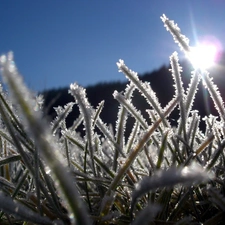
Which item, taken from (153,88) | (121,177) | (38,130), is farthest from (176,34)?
(153,88)

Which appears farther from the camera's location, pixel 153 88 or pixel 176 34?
pixel 153 88

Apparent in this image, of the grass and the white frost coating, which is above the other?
the white frost coating

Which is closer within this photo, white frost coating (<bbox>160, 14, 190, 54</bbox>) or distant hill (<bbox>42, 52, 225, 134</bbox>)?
white frost coating (<bbox>160, 14, 190, 54</bbox>)

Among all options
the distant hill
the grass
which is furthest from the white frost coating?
the distant hill

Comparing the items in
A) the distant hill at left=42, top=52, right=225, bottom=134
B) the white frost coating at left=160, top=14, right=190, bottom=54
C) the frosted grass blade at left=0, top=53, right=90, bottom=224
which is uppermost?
the distant hill at left=42, top=52, right=225, bottom=134

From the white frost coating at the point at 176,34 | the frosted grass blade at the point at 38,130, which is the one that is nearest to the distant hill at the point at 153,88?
the white frost coating at the point at 176,34

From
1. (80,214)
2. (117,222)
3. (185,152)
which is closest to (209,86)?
(185,152)

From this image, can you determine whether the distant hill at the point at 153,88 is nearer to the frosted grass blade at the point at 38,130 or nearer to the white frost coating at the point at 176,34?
the white frost coating at the point at 176,34

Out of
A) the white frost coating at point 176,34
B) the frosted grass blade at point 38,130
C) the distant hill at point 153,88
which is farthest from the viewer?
the distant hill at point 153,88

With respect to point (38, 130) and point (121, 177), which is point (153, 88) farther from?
point (38, 130)

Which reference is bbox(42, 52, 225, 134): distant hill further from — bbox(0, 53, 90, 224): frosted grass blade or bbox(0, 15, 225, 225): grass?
bbox(0, 53, 90, 224): frosted grass blade

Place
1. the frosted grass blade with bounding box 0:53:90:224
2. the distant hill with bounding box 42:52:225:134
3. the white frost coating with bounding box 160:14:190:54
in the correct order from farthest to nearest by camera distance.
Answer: the distant hill with bounding box 42:52:225:134 → the white frost coating with bounding box 160:14:190:54 → the frosted grass blade with bounding box 0:53:90:224

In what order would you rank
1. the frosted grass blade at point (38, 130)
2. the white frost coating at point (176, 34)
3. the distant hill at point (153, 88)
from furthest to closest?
the distant hill at point (153, 88)
the white frost coating at point (176, 34)
the frosted grass blade at point (38, 130)
